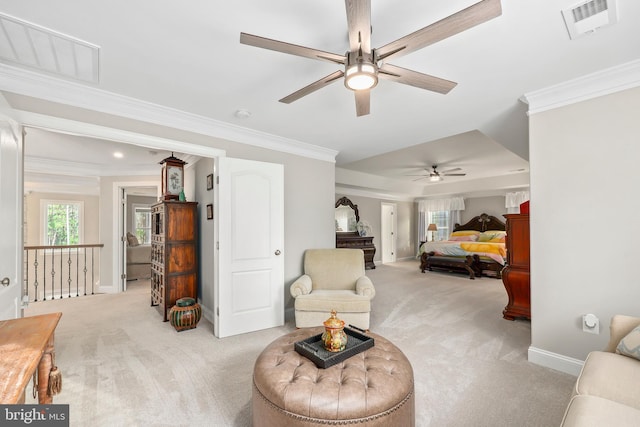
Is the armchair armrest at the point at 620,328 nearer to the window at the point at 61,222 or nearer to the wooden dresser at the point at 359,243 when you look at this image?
the wooden dresser at the point at 359,243

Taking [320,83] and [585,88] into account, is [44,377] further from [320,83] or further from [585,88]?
[585,88]

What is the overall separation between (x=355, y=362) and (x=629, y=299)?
7.18ft

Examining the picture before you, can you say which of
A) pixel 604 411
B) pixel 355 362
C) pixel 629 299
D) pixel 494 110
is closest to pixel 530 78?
pixel 494 110

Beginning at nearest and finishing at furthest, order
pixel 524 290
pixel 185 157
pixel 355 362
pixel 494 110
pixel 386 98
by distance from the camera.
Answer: pixel 355 362 < pixel 386 98 < pixel 494 110 < pixel 524 290 < pixel 185 157

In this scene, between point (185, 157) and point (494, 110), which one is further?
point (185, 157)

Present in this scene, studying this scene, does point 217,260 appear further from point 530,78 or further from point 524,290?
point 524,290

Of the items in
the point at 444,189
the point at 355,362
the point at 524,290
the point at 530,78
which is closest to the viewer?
the point at 355,362

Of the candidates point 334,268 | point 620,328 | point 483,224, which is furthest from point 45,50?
point 483,224

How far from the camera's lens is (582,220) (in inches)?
90.1

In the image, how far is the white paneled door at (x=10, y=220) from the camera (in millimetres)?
1623

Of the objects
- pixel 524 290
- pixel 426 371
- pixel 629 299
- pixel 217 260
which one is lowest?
pixel 426 371

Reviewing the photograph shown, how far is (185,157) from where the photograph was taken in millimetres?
4434

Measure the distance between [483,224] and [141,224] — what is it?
33.0ft

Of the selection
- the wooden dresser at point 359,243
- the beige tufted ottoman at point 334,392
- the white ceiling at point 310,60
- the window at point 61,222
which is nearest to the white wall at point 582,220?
the white ceiling at point 310,60
